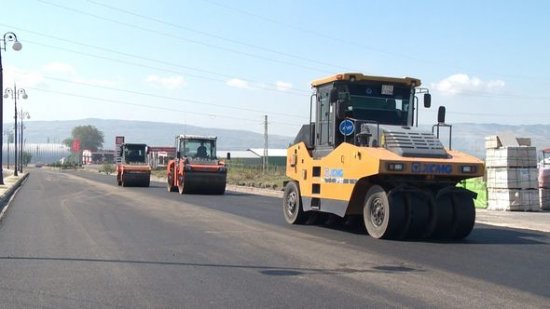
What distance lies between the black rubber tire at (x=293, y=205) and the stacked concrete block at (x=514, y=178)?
28.8 ft

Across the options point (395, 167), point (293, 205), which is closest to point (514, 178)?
point (293, 205)

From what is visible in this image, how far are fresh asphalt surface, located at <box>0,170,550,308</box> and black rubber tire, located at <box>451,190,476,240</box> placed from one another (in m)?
0.33

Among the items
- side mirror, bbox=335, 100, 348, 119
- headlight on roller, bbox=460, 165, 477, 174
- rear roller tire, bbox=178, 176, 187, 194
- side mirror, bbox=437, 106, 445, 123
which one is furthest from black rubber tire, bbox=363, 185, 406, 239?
rear roller tire, bbox=178, 176, 187, 194

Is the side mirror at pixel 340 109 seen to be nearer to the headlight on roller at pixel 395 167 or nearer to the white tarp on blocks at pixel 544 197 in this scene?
the headlight on roller at pixel 395 167

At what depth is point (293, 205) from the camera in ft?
50.4

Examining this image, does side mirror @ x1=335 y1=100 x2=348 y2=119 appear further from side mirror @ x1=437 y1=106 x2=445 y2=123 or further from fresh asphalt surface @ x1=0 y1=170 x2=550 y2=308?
fresh asphalt surface @ x1=0 y1=170 x2=550 y2=308

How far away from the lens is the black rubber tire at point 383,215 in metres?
11.9

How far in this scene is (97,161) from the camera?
17600cm

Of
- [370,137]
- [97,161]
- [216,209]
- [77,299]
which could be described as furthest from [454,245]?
[97,161]

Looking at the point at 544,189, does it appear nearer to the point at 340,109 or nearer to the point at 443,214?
the point at 443,214

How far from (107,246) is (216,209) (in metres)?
8.99

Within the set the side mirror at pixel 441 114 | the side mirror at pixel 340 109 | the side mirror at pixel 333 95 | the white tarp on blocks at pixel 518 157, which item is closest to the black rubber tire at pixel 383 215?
the side mirror at pixel 340 109

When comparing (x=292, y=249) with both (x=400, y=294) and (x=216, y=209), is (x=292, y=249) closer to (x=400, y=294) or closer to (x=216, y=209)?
(x=400, y=294)

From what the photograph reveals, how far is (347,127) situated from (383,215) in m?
2.19
